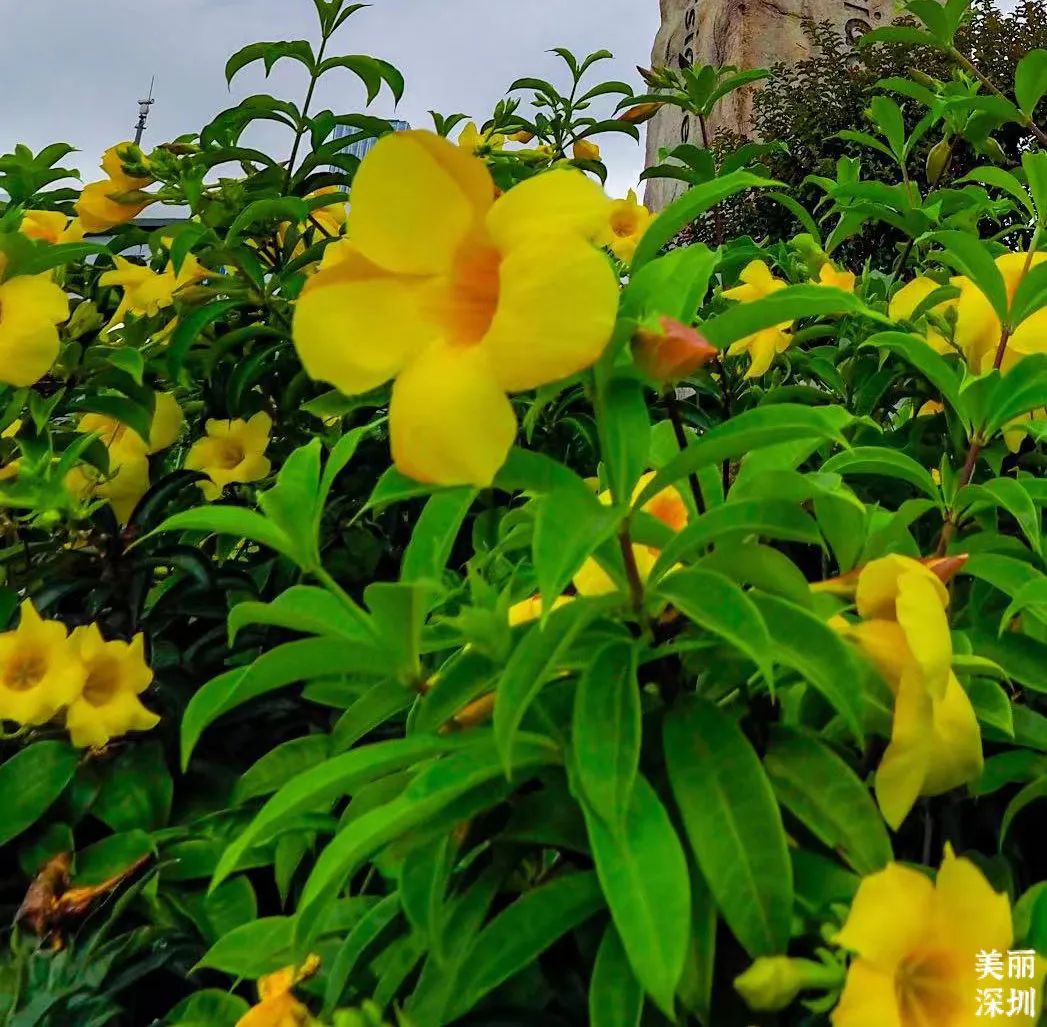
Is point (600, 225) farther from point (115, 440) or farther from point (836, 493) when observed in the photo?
point (115, 440)

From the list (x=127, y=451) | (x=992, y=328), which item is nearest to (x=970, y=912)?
(x=992, y=328)

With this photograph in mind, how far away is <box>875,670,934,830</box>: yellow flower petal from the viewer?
1.54 ft

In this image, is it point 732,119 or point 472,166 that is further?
point 732,119

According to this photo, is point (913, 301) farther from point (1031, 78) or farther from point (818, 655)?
point (818, 655)

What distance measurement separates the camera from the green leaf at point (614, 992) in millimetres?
459

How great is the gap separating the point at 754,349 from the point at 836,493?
653mm

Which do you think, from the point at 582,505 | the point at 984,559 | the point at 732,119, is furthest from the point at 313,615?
the point at 732,119

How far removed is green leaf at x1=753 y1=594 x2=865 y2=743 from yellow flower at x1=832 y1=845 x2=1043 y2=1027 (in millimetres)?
74

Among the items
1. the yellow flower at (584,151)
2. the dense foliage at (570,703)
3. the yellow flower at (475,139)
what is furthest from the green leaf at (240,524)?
the yellow flower at (584,151)

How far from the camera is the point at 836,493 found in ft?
1.67

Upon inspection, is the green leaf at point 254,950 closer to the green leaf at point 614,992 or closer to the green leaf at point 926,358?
the green leaf at point 614,992

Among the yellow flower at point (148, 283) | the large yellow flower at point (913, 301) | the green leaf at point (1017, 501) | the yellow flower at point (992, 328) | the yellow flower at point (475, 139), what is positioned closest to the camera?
the green leaf at point (1017, 501)

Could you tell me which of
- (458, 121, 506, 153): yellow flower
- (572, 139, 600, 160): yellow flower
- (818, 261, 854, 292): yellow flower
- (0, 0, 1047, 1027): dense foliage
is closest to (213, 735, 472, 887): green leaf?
(0, 0, 1047, 1027): dense foliage

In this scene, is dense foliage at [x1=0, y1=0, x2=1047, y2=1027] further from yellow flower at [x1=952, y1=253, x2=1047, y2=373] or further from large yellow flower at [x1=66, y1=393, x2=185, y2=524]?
large yellow flower at [x1=66, y1=393, x2=185, y2=524]
